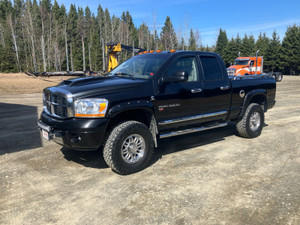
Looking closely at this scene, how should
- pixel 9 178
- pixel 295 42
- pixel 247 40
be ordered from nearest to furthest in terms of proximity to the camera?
1. pixel 9 178
2. pixel 295 42
3. pixel 247 40

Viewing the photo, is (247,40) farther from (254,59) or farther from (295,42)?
(254,59)

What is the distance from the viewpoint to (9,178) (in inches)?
156

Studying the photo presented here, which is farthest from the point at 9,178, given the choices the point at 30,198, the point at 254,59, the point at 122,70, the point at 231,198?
the point at 254,59

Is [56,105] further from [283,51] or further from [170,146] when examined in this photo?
[283,51]

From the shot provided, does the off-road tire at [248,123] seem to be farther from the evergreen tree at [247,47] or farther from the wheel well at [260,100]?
the evergreen tree at [247,47]

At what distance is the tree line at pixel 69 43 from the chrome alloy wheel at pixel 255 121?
43636 mm

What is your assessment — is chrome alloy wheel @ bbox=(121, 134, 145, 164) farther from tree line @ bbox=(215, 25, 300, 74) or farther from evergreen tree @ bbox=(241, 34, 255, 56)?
evergreen tree @ bbox=(241, 34, 255, 56)

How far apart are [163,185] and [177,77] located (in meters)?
1.76

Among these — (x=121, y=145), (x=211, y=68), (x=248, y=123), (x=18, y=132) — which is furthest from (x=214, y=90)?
(x=18, y=132)

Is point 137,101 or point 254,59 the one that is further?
point 254,59

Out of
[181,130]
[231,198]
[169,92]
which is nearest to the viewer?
[231,198]

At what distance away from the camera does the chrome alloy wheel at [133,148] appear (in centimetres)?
409

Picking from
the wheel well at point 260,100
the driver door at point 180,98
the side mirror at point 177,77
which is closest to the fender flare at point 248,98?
the wheel well at point 260,100

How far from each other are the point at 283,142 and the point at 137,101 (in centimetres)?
385
